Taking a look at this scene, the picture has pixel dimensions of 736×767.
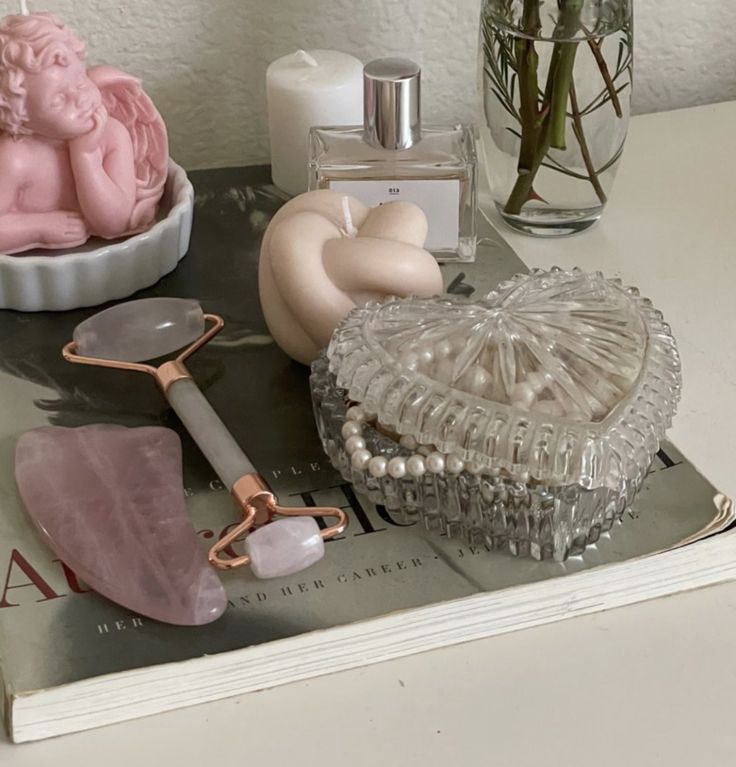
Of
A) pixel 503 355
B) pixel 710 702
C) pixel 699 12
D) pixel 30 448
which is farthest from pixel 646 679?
pixel 699 12

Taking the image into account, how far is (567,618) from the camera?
0.42 meters

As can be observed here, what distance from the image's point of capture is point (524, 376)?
0.43 meters

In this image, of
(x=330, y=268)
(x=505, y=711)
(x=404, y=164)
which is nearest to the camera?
(x=505, y=711)

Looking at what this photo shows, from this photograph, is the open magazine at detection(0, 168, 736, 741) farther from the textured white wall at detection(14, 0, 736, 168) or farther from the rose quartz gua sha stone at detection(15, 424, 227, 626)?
the textured white wall at detection(14, 0, 736, 168)

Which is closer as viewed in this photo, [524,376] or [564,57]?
Result: [524,376]

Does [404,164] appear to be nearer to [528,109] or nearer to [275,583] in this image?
[528,109]

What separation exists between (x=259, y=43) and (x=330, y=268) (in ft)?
0.84

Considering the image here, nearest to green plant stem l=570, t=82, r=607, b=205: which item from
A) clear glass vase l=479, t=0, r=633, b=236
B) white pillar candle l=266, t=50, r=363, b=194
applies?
clear glass vase l=479, t=0, r=633, b=236

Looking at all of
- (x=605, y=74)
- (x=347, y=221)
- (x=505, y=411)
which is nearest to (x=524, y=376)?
(x=505, y=411)

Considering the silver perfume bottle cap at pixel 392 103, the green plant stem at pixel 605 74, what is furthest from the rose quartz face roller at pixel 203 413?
the green plant stem at pixel 605 74

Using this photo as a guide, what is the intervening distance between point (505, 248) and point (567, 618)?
0.26 m

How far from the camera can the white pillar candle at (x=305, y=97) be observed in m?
0.64

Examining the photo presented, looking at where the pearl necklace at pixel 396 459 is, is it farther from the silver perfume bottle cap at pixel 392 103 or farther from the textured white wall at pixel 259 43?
the textured white wall at pixel 259 43

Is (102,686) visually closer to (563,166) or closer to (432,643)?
(432,643)
